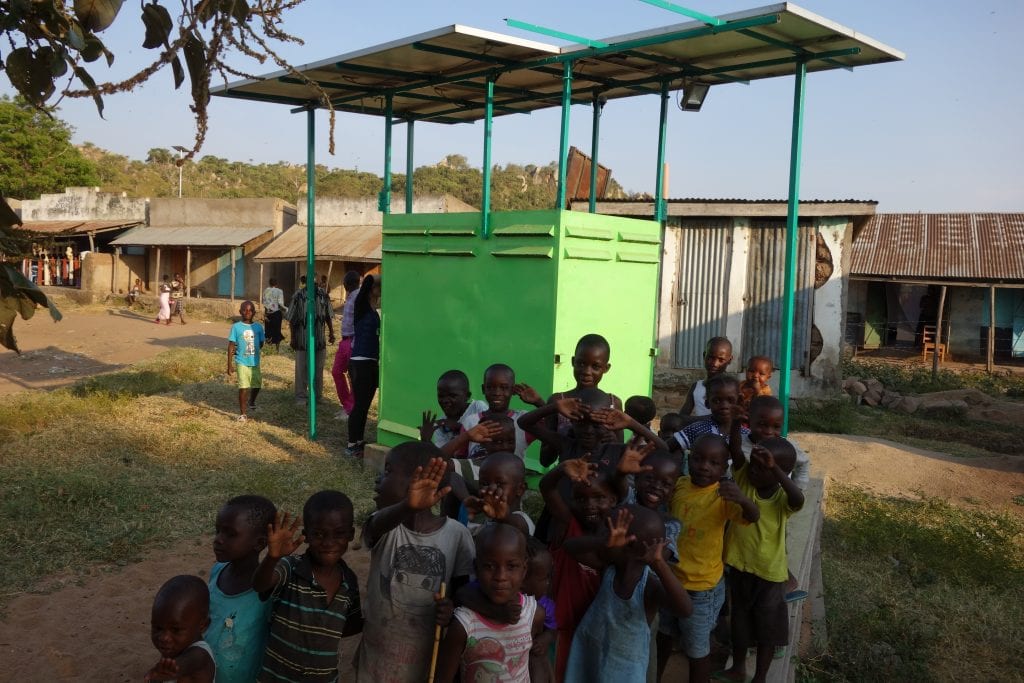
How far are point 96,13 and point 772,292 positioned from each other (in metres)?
10.9

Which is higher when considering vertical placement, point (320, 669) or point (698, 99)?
point (698, 99)

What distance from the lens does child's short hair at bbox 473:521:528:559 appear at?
96.3 inches

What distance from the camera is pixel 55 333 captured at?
1800 centimetres

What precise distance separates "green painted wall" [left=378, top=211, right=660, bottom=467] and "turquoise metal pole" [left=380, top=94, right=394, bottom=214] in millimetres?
633

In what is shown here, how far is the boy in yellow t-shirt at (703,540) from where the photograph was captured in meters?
3.14

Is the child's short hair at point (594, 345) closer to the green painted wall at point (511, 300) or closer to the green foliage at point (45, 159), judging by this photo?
the green painted wall at point (511, 300)

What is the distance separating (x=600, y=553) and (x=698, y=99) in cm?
454

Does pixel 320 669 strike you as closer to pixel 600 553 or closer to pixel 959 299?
pixel 600 553

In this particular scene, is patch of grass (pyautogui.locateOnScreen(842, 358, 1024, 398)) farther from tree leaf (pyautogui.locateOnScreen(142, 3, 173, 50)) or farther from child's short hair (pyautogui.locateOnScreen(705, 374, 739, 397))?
tree leaf (pyautogui.locateOnScreen(142, 3, 173, 50))

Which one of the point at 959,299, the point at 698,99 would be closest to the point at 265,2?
the point at 698,99

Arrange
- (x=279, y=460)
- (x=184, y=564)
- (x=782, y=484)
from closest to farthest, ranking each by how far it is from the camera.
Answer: (x=782, y=484), (x=184, y=564), (x=279, y=460)

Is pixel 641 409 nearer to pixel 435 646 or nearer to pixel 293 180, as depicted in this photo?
pixel 435 646

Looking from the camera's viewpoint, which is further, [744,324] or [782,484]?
[744,324]

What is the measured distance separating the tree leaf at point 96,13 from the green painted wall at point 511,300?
3875 mm
